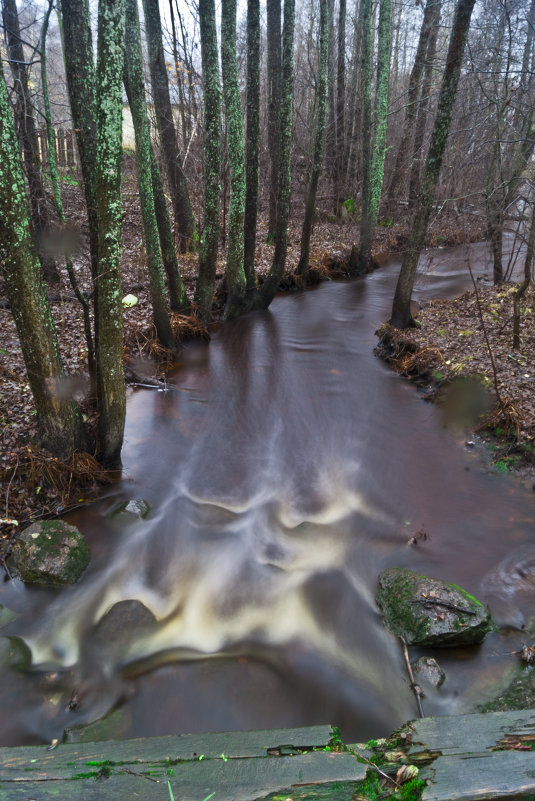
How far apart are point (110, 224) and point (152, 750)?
17.8 ft

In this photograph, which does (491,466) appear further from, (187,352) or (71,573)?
(187,352)

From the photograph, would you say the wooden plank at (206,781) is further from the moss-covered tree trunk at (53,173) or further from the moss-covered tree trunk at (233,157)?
the moss-covered tree trunk at (233,157)

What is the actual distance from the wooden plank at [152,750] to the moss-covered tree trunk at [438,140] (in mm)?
9660

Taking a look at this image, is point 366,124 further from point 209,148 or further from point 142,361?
point 142,361

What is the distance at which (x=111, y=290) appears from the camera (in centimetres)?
628

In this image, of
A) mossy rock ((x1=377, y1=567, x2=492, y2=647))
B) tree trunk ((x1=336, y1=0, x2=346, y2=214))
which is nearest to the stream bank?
mossy rock ((x1=377, y1=567, x2=492, y2=647))

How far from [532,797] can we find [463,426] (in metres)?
6.97

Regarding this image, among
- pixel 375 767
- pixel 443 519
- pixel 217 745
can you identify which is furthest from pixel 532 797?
pixel 443 519

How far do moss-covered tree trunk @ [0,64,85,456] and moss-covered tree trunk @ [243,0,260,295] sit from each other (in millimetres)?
→ 8430

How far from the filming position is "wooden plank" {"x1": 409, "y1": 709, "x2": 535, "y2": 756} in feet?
8.20

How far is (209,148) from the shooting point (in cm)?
1035

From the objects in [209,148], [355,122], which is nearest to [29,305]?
[209,148]

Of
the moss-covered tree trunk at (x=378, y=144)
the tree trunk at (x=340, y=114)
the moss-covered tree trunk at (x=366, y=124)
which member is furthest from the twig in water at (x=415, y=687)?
the tree trunk at (x=340, y=114)

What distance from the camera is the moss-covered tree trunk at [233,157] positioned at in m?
10.4
